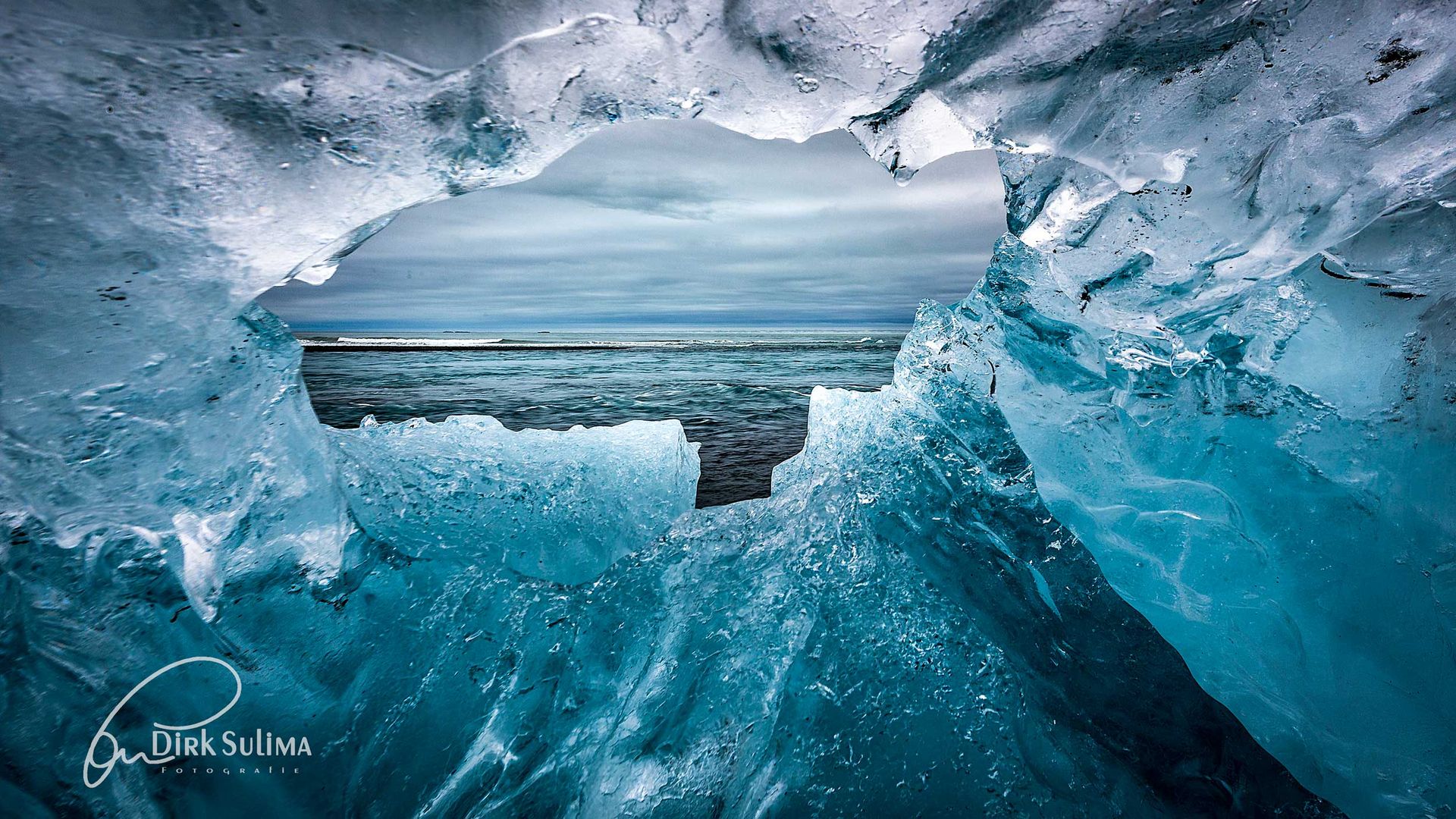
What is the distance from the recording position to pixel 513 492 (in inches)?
103

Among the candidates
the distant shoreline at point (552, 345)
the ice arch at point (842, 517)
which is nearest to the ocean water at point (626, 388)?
the distant shoreline at point (552, 345)

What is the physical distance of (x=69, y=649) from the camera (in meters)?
1.77

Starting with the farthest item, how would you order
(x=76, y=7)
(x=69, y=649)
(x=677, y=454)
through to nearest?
(x=677, y=454)
(x=69, y=649)
(x=76, y=7)

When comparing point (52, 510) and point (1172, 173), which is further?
point (1172, 173)

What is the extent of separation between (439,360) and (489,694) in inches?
816

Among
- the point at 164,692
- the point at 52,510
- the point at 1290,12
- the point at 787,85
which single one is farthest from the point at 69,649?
the point at 1290,12

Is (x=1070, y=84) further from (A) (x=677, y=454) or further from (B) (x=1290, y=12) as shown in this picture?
(A) (x=677, y=454)

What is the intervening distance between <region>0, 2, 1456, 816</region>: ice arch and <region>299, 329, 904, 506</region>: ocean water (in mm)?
3005
